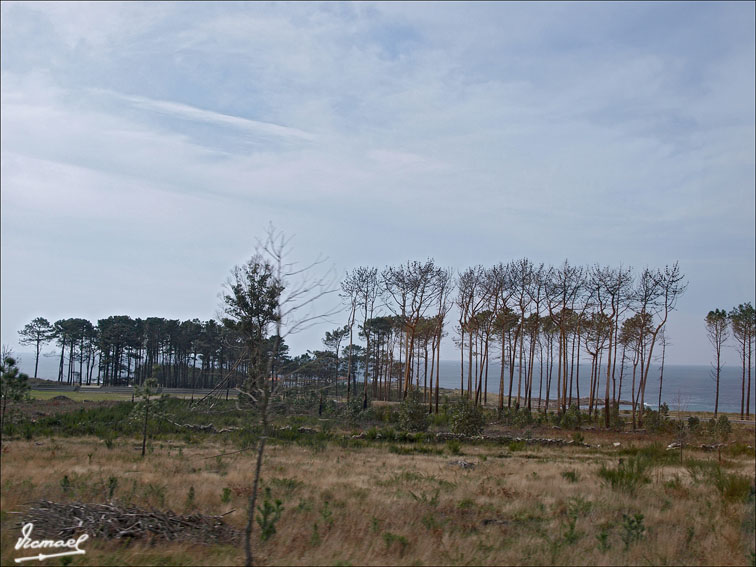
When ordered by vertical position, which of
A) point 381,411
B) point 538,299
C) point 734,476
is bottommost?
point 381,411

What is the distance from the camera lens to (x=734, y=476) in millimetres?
12156

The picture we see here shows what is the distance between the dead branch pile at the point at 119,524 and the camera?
7.86 meters

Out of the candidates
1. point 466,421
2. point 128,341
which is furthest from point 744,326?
point 128,341

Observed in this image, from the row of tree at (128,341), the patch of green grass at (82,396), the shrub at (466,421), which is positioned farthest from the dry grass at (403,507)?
the row of tree at (128,341)

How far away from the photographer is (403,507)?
1048 centimetres

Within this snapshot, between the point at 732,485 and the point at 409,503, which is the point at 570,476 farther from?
the point at 409,503

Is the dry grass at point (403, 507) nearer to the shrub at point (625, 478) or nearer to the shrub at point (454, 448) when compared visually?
the shrub at point (625, 478)

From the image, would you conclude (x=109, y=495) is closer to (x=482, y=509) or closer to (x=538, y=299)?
(x=482, y=509)

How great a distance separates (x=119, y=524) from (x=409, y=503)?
5.41m

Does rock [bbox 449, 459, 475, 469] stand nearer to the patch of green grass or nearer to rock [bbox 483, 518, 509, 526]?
rock [bbox 483, 518, 509, 526]

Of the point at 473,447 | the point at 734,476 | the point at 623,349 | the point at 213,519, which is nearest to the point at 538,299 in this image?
the point at 623,349

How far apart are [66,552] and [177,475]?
650 centimetres

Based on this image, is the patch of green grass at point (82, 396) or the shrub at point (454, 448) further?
the patch of green grass at point (82, 396)

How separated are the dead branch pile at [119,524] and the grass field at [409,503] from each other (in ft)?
1.02
